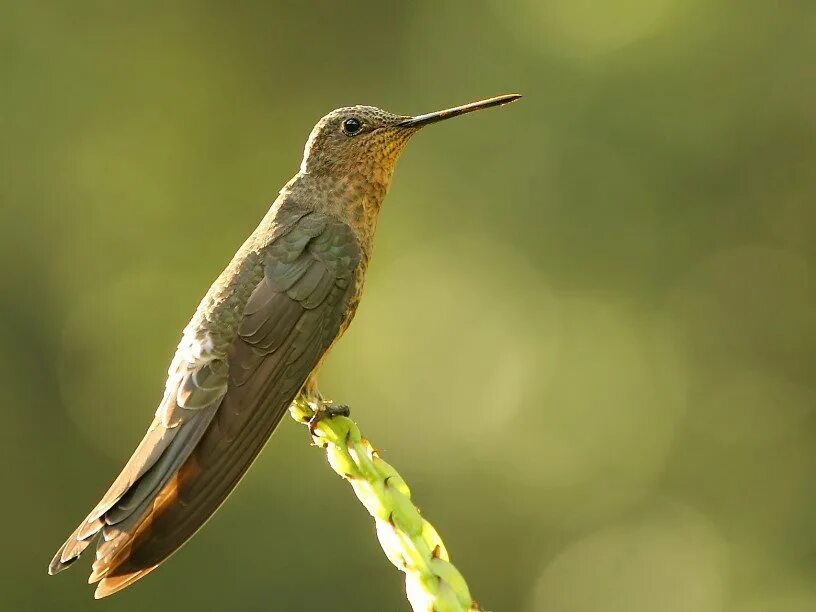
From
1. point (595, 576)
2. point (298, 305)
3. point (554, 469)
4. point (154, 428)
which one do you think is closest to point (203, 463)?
point (154, 428)

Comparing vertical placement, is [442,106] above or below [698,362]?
above

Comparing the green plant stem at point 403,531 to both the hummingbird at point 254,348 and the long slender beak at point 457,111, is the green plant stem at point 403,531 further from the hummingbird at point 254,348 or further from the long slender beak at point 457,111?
the long slender beak at point 457,111

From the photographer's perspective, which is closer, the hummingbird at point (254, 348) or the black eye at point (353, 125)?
the hummingbird at point (254, 348)

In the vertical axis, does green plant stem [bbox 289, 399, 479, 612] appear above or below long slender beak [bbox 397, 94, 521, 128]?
below

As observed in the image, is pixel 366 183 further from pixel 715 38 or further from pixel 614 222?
pixel 715 38

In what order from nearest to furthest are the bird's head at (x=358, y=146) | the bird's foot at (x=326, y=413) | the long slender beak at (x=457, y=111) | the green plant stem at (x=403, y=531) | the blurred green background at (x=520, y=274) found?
the green plant stem at (x=403, y=531)
the bird's foot at (x=326, y=413)
the long slender beak at (x=457, y=111)
the bird's head at (x=358, y=146)
the blurred green background at (x=520, y=274)

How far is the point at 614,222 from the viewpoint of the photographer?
11.5 meters

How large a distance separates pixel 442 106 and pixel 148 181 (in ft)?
8.43

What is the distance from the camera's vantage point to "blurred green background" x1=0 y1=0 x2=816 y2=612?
10719 millimetres

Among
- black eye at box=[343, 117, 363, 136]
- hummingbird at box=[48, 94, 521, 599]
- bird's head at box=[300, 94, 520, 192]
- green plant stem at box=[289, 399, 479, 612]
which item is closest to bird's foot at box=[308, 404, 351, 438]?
hummingbird at box=[48, 94, 521, 599]

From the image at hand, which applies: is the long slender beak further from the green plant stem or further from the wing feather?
the green plant stem

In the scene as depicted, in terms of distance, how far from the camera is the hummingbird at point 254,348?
3258 mm

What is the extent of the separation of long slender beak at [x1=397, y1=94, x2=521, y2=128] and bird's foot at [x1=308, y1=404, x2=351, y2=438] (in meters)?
0.97

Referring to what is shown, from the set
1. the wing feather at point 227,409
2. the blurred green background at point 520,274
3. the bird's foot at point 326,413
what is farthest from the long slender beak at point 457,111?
the blurred green background at point 520,274
